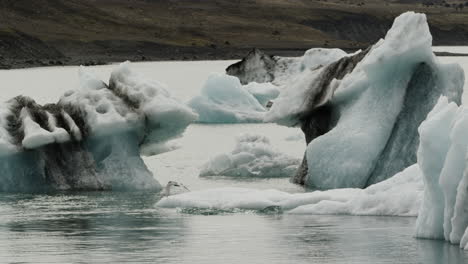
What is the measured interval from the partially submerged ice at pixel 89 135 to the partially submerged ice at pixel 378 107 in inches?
155

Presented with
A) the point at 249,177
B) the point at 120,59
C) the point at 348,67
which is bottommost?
the point at 120,59

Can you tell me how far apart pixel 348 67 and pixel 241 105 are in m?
29.9

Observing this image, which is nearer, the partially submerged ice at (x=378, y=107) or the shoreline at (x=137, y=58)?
the partially submerged ice at (x=378, y=107)

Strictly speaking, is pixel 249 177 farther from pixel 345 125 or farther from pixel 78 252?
pixel 78 252

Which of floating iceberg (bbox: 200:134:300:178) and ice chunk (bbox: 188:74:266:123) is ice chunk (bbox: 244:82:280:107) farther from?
floating iceberg (bbox: 200:134:300:178)

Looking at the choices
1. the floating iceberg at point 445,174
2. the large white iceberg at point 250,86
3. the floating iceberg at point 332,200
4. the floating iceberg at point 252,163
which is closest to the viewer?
the floating iceberg at point 445,174

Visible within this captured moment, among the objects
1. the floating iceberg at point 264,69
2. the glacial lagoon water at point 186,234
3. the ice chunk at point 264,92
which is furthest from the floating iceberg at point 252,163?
the floating iceberg at point 264,69

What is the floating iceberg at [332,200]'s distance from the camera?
30.2m

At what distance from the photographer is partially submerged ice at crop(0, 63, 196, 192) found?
37.4 meters

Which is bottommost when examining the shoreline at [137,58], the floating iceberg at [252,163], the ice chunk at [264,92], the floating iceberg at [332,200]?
the shoreline at [137,58]

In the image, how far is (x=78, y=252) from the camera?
82.9 ft

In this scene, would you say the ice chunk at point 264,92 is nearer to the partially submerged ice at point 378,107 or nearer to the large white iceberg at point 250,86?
the large white iceberg at point 250,86

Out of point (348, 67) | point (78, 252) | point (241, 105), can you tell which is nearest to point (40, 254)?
point (78, 252)

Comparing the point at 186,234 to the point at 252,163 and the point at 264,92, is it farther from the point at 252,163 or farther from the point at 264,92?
the point at 264,92
